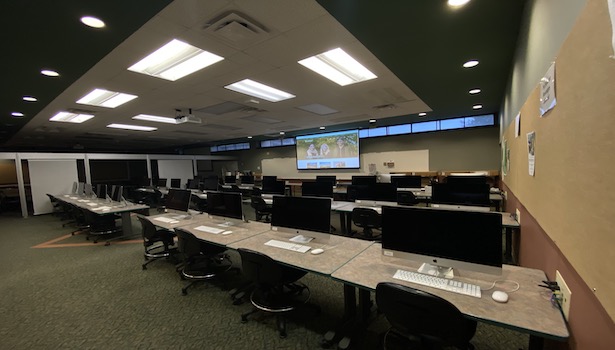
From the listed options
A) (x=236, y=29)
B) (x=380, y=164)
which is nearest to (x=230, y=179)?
(x=380, y=164)

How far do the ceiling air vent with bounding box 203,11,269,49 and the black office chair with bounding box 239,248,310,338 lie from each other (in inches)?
81.1

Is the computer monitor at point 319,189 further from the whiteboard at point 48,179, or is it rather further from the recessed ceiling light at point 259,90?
the whiteboard at point 48,179

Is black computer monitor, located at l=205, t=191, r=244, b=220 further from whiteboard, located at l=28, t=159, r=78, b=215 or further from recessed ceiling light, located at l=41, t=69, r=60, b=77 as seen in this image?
whiteboard, located at l=28, t=159, r=78, b=215

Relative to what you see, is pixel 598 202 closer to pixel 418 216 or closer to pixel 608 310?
pixel 608 310

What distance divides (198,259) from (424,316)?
129 inches

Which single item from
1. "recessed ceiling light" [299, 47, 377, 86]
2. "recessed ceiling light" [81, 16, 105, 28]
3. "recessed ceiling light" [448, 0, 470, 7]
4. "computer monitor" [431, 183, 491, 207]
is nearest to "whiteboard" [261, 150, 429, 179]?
"computer monitor" [431, 183, 491, 207]

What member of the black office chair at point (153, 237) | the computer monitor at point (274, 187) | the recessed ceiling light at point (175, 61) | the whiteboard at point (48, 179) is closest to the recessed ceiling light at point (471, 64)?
the recessed ceiling light at point (175, 61)

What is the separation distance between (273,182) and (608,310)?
19.3 ft

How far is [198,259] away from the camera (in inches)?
141

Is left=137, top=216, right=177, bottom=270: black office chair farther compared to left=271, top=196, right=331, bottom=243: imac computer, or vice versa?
left=137, top=216, right=177, bottom=270: black office chair

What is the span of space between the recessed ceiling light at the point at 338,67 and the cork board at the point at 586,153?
2140 mm

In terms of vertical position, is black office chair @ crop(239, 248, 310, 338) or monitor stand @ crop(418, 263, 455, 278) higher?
monitor stand @ crop(418, 263, 455, 278)

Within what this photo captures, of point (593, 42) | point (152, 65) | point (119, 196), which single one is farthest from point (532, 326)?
point (119, 196)

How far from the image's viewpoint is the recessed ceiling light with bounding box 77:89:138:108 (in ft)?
13.5
